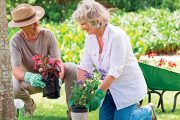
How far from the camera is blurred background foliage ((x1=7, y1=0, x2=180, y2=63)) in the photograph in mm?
9398

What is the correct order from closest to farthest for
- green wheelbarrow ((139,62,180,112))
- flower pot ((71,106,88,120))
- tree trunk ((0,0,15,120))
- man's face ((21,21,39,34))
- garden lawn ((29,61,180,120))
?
flower pot ((71,106,88,120)) < tree trunk ((0,0,15,120)) < man's face ((21,21,39,34)) < green wheelbarrow ((139,62,180,112)) < garden lawn ((29,61,180,120))

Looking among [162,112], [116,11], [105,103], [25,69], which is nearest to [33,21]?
[25,69]

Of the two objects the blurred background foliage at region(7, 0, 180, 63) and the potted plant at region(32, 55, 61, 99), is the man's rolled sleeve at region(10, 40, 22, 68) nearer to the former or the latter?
the potted plant at region(32, 55, 61, 99)

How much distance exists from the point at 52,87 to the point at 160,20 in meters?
6.30

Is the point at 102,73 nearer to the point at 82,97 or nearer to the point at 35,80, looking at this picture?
the point at 82,97

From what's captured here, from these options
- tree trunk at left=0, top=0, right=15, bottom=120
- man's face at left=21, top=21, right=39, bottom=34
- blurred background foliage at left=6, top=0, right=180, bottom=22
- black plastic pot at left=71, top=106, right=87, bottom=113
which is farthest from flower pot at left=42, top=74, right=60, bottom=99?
blurred background foliage at left=6, top=0, right=180, bottom=22

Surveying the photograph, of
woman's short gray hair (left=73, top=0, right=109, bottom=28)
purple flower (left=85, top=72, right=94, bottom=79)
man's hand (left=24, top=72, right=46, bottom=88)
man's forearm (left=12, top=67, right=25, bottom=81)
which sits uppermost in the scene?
woman's short gray hair (left=73, top=0, right=109, bottom=28)

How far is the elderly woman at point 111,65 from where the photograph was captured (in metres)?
4.95

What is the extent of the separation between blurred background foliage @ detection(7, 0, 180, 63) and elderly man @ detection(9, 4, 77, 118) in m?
2.63

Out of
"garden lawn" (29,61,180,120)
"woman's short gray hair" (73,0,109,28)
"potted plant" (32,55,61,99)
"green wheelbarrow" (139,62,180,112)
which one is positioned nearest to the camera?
"woman's short gray hair" (73,0,109,28)

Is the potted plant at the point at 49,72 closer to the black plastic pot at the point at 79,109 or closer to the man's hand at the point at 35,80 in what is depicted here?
the man's hand at the point at 35,80

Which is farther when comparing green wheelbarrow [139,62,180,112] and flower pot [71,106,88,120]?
green wheelbarrow [139,62,180,112]

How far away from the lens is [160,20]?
11930mm

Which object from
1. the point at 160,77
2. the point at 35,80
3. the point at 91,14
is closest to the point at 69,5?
the point at 160,77
